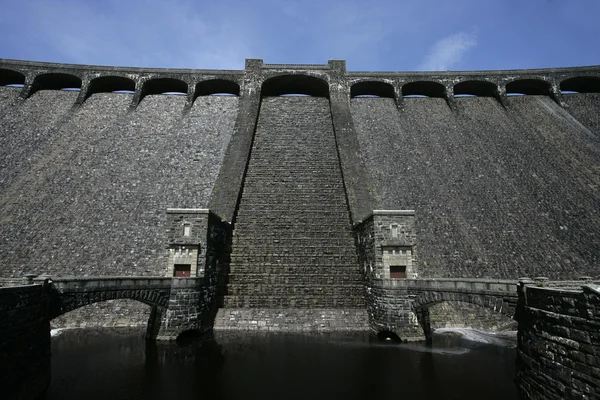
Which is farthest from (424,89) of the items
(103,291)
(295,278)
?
(103,291)

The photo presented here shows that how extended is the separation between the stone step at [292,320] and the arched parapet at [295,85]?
22.4 metres

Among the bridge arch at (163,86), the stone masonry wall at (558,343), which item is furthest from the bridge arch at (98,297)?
the bridge arch at (163,86)

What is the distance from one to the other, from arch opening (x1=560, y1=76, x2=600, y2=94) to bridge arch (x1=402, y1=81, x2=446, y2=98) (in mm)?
10773

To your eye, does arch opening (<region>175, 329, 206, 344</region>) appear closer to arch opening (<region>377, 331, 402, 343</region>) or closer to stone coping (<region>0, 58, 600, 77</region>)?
arch opening (<region>377, 331, 402, 343</region>)

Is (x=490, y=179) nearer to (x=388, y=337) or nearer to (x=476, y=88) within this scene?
(x=388, y=337)

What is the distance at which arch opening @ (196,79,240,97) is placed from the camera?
32.3 metres

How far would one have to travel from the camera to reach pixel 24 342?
795cm

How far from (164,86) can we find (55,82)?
8.94 meters

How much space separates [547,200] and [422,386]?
638 inches

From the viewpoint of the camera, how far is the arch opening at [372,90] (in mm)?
32812

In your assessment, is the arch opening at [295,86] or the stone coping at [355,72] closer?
the stone coping at [355,72]

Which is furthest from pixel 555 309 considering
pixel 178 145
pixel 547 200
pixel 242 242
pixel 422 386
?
pixel 178 145

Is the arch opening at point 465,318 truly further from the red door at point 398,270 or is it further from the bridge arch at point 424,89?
the bridge arch at point 424,89

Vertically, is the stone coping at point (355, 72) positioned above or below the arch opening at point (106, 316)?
above
